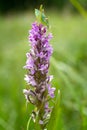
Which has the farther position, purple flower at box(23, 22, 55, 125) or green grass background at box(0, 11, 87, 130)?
green grass background at box(0, 11, 87, 130)

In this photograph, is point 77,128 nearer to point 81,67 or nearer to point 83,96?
point 83,96

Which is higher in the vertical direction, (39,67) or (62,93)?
(39,67)

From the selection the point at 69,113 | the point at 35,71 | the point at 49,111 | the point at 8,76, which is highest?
the point at 35,71

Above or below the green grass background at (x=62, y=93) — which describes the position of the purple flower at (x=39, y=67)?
above

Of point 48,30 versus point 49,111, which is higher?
point 48,30

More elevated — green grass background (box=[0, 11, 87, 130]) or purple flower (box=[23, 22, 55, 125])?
purple flower (box=[23, 22, 55, 125])

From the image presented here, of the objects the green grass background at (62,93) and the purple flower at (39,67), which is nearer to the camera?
the purple flower at (39,67)

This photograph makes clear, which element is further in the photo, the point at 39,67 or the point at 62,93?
the point at 62,93

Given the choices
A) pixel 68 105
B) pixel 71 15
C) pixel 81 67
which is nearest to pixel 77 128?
pixel 68 105
